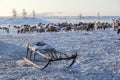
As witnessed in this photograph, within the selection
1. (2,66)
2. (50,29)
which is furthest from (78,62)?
(50,29)

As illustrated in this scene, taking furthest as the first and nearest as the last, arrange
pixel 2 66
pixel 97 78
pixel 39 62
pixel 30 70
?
1. pixel 39 62
2. pixel 2 66
3. pixel 30 70
4. pixel 97 78

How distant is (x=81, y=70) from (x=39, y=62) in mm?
2882

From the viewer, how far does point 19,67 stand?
12695 mm

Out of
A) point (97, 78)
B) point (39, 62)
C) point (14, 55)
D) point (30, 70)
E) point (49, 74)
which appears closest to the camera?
point (97, 78)

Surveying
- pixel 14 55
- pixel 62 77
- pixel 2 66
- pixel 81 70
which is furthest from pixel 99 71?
pixel 14 55

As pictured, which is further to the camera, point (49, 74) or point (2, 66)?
point (2, 66)

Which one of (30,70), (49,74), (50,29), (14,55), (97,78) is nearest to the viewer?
(97,78)

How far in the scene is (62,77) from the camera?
35.1ft

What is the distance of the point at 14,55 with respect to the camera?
1642cm

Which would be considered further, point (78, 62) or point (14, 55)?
point (14, 55)

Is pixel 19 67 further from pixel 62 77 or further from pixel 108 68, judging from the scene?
pixel 108 68

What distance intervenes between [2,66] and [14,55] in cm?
336

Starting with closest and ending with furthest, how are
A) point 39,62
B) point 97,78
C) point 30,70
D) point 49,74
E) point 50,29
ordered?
point 97,78, point 49,74, point 30,70, point 39,62, point 50,29

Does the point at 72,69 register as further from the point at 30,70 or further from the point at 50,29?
the point at 50,29
